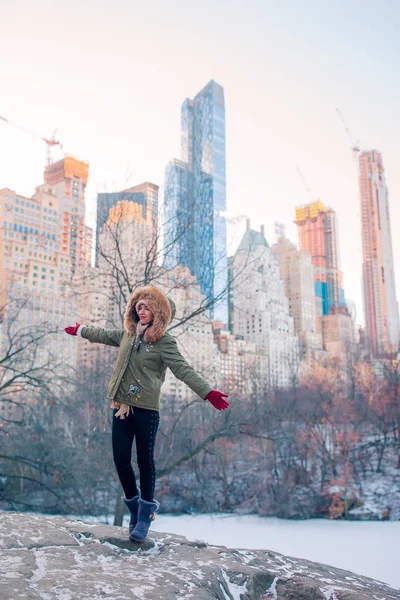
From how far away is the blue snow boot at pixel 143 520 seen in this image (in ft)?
10.5

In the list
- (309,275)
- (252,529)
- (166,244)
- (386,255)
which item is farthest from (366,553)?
(386,255)

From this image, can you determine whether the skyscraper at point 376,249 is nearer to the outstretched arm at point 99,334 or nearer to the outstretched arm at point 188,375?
the outstretched arm at point 99,334

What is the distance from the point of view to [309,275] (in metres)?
119

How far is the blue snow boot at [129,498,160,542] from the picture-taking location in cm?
321

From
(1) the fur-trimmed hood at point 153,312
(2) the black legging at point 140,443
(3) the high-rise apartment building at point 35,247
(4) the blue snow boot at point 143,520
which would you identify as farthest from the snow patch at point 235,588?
(3) the high-rise apartment building at point 35,247

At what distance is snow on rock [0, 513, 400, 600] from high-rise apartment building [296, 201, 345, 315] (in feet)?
513

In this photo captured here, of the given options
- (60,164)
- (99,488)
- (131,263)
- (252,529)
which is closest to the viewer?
(131,263)

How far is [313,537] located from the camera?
1455cm

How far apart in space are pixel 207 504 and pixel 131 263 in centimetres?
1223

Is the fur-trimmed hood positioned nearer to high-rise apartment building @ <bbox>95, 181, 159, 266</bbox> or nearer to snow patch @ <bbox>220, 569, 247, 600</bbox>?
snow patch @ <bbox>220, 569, 247, 600</bbox>

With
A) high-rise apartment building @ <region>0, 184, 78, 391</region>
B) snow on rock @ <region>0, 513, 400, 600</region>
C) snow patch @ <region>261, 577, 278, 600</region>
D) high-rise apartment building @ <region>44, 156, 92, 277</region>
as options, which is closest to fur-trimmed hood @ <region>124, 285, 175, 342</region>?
snow on rock @ <region>0, 513, 400, 600</region>

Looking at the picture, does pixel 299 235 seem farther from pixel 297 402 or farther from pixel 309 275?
pixel 297 402

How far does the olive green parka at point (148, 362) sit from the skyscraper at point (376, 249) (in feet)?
531

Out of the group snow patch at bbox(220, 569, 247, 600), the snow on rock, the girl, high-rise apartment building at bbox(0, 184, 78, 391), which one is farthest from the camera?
high-rise apartment building at bbox(0, 184, 78, 391)
